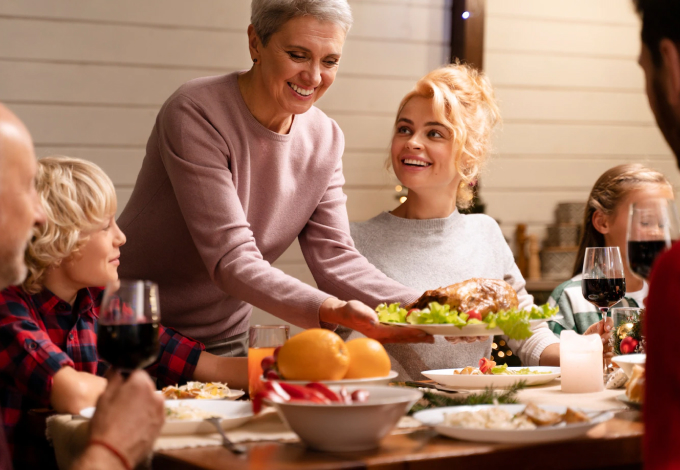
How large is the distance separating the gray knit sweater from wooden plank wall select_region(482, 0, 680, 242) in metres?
1.71

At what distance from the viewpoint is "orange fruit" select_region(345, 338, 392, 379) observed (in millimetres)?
1548

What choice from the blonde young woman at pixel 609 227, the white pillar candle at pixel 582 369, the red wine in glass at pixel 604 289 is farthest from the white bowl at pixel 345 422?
the blonde young woman at pixel 609 227

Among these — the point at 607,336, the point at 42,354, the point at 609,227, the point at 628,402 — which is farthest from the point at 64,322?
the point at 609,227

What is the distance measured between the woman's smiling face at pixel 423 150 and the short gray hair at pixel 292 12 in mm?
580

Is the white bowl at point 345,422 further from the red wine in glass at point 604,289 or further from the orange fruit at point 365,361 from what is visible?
the red wine in glass at point 604,289

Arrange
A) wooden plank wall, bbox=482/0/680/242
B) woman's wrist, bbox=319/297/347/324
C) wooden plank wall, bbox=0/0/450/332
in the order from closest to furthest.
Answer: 1. woman's wrist, bbox=319/297/347/324
2. wooden plank wall, bbox=0/0/450/332
3. wooden plank wall, bbox=482/0/680/242

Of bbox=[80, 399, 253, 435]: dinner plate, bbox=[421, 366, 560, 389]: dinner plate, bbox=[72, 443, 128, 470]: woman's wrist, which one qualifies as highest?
bbox=[72, 443, 128, 470]: woman's wrist

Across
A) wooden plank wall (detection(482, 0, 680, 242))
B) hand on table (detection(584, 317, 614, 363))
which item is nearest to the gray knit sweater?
hand on table (detection(584, 317, 614, 363))

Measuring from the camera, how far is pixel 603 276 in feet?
6.84

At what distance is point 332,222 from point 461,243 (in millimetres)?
563

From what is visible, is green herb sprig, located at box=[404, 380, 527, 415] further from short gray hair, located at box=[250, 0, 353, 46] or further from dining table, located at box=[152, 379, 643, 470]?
short gray hair, located at box=[250, 0, 353, 46]

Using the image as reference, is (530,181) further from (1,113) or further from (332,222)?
(1,113)

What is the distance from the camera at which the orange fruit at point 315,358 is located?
1.48 meters

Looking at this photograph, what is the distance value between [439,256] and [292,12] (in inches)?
40.3
